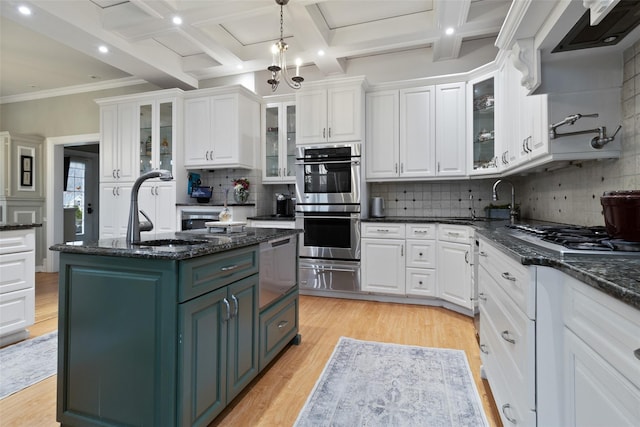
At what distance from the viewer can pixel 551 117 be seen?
1.89 meters

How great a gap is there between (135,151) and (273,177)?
1.81m

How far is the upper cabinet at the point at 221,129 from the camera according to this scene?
407 cm

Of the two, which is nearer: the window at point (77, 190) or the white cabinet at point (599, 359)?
the white cabinet at point (599, 359)

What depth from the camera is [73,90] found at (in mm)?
5176

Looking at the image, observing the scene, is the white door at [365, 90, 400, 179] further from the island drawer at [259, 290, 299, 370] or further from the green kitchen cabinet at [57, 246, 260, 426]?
the green kitchen cabinet at [57, 246, 260, 426]

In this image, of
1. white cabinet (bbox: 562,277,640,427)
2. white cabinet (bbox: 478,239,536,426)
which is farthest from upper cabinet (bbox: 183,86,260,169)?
white cabinet (bbox: 562,277,640,427)

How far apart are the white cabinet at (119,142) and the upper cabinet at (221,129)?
2.31 ft

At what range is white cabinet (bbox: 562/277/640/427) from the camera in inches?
27.6

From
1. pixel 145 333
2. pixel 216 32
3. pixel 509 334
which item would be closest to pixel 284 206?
pixel 216 32

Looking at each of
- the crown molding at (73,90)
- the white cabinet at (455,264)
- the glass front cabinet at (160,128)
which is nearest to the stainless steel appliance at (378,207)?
the white cabinet at (455,264)

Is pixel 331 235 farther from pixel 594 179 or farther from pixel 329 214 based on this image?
pixel 594 179

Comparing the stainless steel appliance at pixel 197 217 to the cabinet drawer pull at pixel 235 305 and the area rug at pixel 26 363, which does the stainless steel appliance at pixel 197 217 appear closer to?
the area rug at pixel 26 363

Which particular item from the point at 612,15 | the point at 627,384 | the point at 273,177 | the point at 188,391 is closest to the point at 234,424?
the point at 188,391

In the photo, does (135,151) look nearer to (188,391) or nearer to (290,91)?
(290,91)
